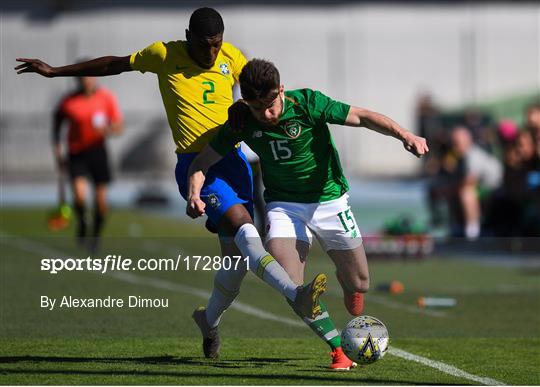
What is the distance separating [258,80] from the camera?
8070 millimetres

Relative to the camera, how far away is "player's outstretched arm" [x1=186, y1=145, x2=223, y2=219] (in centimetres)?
863

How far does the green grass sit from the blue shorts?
106cm

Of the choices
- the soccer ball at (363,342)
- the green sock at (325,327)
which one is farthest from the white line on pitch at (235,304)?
the green sock at (325,327)

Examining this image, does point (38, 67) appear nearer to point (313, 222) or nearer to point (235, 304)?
point (313, 222)

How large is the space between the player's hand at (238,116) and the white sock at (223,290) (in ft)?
3.45

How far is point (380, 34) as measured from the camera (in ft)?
135

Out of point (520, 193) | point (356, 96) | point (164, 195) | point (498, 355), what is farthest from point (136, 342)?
point (356, 96)

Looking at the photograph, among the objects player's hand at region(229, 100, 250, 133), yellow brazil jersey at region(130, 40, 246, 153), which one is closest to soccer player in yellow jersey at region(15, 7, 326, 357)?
yellow brazil jersey at region(130, 40, 246, 153)

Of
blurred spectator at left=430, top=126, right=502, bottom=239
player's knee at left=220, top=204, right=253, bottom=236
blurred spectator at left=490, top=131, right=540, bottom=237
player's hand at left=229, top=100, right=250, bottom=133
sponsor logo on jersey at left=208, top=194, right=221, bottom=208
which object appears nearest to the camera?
player's hand at left=229, top=100, right=250, bottom=133

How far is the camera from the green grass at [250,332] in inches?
326

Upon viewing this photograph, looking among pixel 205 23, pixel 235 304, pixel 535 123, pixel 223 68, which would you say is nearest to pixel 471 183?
pixel 535 123

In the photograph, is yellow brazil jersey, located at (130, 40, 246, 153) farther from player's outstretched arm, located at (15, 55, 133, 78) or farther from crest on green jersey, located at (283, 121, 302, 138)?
crest on green jersey, located at (283, 121, 302, 138)

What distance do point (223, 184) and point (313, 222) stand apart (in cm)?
68

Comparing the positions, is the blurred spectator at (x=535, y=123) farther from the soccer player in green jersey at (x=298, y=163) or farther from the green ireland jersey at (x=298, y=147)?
the green ireland jersey at (x=298, y=147)
